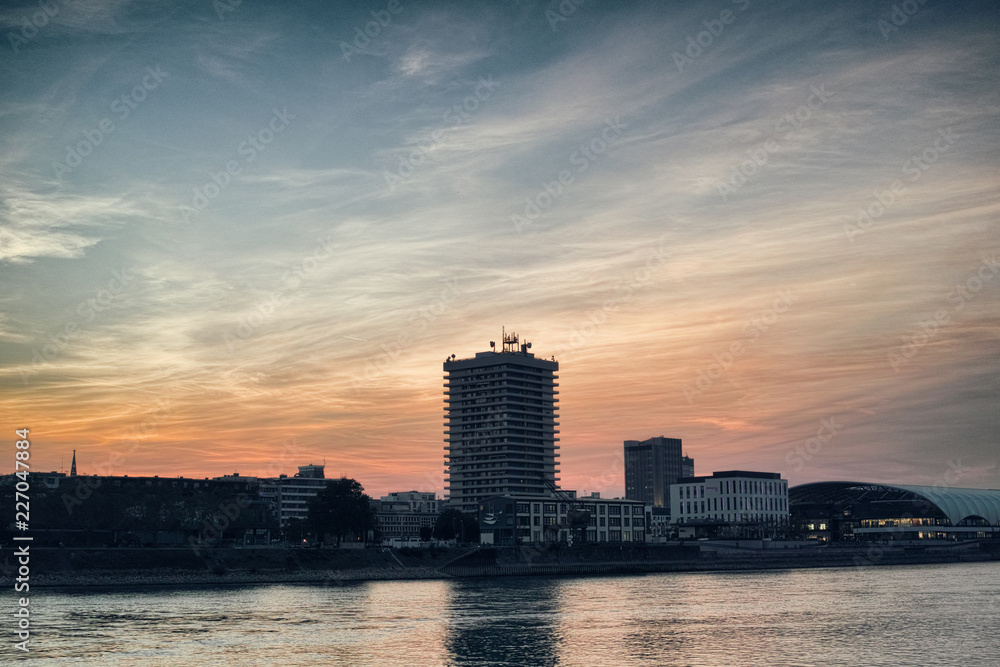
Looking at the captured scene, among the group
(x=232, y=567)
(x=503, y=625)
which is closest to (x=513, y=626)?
(x=503, y=625)

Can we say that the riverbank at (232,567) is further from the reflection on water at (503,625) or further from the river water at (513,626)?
the reflection on water at (503,625)

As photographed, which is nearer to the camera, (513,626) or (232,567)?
(513,626)

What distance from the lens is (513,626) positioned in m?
98.7

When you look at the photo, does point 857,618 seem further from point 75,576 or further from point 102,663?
point 75,576

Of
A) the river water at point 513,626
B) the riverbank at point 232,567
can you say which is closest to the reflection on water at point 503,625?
the river water at point 513,626

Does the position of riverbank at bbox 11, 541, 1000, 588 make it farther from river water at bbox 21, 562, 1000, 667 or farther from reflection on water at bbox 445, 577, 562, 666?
reflection on water at bbox 445, 577, 562, 666

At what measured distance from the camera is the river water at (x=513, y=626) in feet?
258

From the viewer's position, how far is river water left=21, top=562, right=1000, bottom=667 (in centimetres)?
7875

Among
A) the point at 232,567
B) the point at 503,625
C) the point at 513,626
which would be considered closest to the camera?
the point at 513,626

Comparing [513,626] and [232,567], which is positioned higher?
[232,567]

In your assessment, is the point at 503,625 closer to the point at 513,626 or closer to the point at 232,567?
the point at 513,626

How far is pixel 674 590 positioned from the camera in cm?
15838

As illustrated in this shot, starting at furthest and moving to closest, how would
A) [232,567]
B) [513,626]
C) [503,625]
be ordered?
[232,567]
[503,625]
[513,626]

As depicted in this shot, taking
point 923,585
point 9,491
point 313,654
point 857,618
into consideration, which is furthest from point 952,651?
point 9,491
